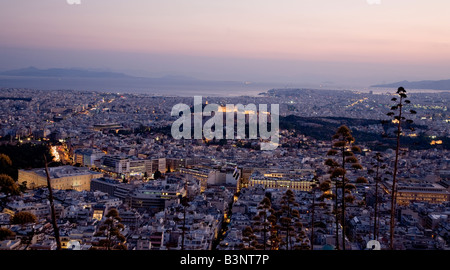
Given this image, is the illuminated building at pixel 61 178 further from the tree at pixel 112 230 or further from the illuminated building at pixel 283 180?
the tree at pixel 112 230

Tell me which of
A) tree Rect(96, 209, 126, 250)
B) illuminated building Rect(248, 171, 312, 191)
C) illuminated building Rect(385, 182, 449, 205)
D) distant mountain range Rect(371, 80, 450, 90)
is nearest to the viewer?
tree Rect(96, 209, 126, 250)

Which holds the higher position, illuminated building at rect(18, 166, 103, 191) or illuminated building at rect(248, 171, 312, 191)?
illuminated building at rect(18, 166, 103, 191)

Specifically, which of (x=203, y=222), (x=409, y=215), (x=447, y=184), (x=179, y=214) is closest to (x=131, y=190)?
(x=179, y=214)

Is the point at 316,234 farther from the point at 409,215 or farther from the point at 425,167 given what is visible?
the point at 425,167

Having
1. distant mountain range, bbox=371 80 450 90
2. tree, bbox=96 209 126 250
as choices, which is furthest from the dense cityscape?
distant mountain range, bbox=371 80 450 90

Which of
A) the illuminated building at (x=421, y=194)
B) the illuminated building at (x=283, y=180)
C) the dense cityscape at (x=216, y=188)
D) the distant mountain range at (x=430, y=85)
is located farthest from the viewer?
the distant mountain range at (x=430, y=85)

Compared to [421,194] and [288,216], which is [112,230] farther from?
[421,194]

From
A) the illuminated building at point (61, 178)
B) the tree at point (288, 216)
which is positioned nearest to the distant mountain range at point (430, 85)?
the illuminated building at point (61, 178)

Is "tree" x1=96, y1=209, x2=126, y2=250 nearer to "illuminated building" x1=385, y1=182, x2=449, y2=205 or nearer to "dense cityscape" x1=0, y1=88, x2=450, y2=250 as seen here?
"dense cityscape" x1=0, y1=88, x2=450, y2=250
